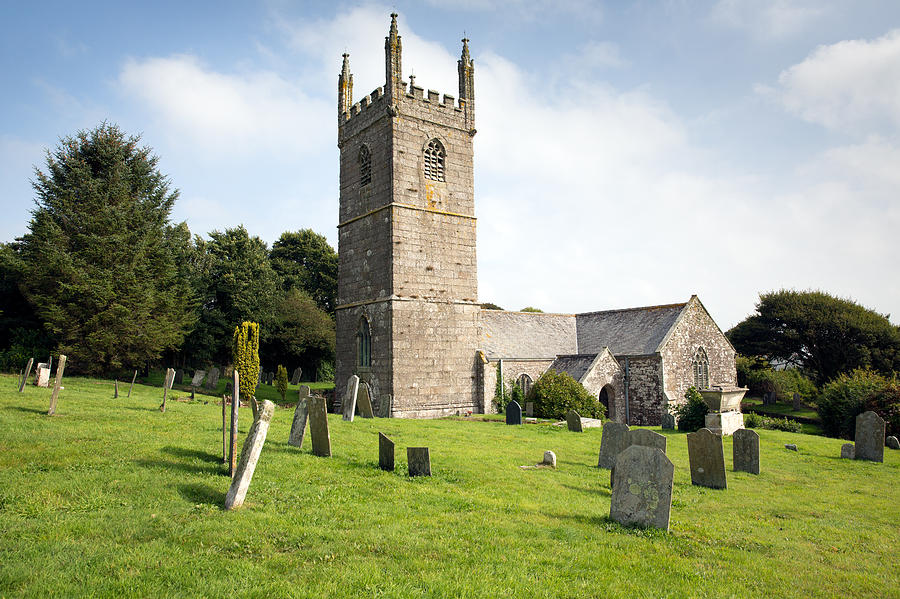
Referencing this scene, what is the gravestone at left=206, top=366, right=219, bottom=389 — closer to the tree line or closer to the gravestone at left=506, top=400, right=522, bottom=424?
the tree line

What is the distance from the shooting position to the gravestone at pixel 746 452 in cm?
1176

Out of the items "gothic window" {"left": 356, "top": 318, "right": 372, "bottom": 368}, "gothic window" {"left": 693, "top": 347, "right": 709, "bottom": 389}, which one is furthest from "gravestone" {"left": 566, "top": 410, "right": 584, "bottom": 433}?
"gothic window" {"left": 693, "top": 347, "right": 709, "bottom": 389}

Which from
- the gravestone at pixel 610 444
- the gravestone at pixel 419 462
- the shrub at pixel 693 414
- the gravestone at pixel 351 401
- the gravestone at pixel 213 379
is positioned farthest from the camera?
the gravestone at pixel 213 379

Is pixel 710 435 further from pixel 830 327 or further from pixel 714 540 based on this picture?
pixel 830 327

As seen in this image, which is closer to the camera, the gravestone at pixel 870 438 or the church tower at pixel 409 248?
the gravestone at pixel 870 438

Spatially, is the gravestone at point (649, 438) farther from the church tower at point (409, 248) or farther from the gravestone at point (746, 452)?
the church tower at point (409, 248)

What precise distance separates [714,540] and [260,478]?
19.8 feet

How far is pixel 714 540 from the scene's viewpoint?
6.44 metres

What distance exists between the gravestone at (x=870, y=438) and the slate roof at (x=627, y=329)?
31.2ft

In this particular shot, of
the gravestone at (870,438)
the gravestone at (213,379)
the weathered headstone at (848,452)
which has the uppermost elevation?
Result: the gravestone at (213,379)

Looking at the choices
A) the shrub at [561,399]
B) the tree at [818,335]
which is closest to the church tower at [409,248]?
the shrub at [561,399]

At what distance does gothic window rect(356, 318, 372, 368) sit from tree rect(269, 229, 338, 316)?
23.5 meters

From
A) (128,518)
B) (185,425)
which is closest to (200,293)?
(185,425)

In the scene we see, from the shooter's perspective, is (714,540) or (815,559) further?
(714,540)
